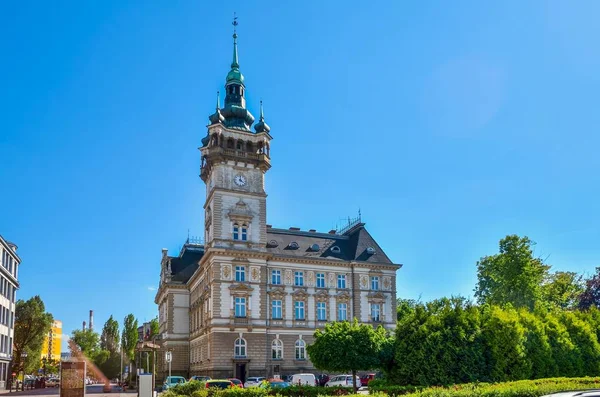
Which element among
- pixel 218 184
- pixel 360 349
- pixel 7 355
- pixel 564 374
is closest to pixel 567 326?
pixel 564 374

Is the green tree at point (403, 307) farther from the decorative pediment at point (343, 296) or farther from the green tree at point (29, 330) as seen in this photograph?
the green tree at point (29, 330)

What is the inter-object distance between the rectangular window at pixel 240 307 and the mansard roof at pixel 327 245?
6532 mm

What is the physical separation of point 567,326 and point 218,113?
40599 mm

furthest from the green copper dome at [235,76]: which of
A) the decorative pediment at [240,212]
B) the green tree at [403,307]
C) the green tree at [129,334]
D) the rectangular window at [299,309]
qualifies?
the green tree at [129,334]

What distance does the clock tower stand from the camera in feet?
198

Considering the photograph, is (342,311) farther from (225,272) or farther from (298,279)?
(225,272)

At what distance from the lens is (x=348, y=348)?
38.6 meters

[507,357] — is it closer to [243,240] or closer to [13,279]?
[243,240]

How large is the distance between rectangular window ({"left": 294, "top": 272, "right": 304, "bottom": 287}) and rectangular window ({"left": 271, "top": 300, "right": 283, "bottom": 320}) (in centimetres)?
282

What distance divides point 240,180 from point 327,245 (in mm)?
12753

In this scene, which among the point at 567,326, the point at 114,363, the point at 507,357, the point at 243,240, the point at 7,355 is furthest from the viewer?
the point at 114,363

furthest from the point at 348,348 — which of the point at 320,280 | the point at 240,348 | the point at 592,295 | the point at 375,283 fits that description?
the point at 592,295

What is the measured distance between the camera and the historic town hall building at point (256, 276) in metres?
58.0

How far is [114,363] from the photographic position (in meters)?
108
